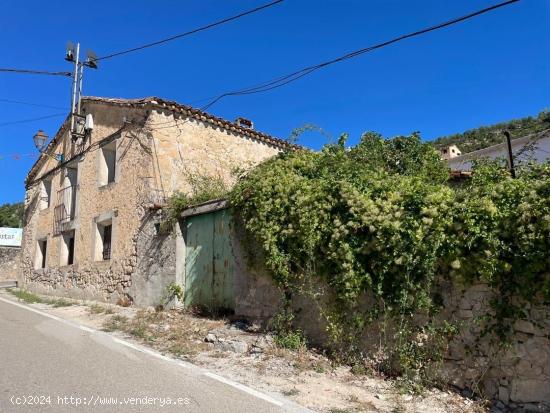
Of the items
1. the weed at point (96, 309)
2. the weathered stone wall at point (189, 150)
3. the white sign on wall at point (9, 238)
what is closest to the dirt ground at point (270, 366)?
the weed at point (96, 309)

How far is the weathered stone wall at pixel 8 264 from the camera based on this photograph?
107ft

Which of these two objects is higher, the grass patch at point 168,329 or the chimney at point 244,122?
the chimney at point 244,122

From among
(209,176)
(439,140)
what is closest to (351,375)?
(209,176)

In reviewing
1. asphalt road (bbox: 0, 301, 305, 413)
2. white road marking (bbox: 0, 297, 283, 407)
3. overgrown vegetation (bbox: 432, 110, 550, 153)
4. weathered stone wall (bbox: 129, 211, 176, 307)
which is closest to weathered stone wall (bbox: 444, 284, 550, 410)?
asphalt road (bbox: 0, 301, 305, 413)

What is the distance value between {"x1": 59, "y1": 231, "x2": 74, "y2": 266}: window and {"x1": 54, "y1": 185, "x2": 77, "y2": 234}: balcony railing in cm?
34

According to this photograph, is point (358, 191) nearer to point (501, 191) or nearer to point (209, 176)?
point (501, 191)

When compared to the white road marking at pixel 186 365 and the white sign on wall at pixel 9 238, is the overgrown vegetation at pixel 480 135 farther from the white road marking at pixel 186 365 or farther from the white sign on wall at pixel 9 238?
the white sign on wall at pixel 9 238

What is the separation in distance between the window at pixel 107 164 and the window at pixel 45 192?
573 cm

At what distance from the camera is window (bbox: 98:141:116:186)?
594 inches

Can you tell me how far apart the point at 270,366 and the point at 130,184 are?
28.5 ft

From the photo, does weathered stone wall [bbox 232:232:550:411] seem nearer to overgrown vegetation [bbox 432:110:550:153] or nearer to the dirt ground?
the dirt ground

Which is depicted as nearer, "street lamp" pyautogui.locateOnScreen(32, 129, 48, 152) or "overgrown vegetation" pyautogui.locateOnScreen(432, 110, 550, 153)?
"street lamp" pyautogui.locateOnScreen(32, 129, 48, 152)

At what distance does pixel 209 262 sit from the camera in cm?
1016

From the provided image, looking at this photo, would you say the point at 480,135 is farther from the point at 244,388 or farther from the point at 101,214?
Answer: the point at 244,388
